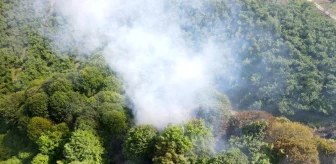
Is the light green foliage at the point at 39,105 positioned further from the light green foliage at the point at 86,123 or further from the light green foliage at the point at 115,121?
the light green foliage at the point at 115,121

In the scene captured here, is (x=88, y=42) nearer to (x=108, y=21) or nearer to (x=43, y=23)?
(x=108, y=21)

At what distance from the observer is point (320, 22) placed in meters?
32.7

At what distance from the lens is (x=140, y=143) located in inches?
885

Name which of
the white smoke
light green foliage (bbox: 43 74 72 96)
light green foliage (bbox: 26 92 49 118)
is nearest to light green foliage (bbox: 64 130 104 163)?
the white smoke

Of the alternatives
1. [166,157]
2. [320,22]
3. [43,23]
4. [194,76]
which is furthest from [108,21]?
[320,22]

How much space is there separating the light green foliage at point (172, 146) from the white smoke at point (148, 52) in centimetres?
230

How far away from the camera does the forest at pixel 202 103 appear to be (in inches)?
869

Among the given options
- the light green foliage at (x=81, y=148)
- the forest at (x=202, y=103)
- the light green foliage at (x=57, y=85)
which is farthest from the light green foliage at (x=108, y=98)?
the light green foliage at (x=81, y=148)

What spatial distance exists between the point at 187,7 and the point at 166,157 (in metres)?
18.6

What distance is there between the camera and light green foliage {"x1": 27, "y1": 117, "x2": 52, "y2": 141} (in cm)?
A: 2528

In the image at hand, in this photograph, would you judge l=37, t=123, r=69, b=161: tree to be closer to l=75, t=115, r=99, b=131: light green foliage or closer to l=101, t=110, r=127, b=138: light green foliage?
l=75, t=115, r=99, b=131: light green foliage

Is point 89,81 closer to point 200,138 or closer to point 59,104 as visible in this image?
point 59,104

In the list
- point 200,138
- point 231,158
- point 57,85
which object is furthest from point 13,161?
point 231,158

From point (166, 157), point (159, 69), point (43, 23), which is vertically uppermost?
point (43, 23)
